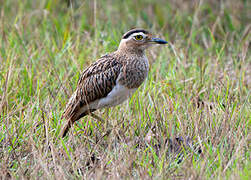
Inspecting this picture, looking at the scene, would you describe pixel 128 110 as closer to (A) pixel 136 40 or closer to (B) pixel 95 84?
(B) pixel 95 84

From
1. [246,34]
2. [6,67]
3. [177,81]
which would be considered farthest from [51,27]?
[246,34]

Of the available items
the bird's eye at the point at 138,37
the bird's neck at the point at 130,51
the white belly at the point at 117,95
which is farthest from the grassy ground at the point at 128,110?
the bird's eye at the point at 138,37

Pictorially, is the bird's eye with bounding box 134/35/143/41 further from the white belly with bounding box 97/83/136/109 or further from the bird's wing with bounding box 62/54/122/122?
the white belly with bounding box 97/83/136/109

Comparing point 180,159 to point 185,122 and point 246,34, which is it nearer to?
point 185,122

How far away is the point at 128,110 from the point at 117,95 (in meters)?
0.27

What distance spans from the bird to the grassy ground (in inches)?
6.7

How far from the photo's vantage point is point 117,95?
16.6ft

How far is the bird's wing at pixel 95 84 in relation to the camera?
17.0ft

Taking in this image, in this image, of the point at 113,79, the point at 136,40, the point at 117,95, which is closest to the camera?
the point at 117,95

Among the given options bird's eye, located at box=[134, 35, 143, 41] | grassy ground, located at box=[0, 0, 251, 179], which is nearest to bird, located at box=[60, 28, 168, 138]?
bird's eye, located at box=[134, 35, 143, 41]

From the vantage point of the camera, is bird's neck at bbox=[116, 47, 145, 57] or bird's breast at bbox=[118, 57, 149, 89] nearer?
bird's breast at bbox=[118, 57, 149, 89]

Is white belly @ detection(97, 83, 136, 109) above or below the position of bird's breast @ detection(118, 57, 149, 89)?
below

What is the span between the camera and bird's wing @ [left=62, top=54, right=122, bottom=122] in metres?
5.17

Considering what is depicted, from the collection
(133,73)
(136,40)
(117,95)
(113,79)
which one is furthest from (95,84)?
(136,40)
